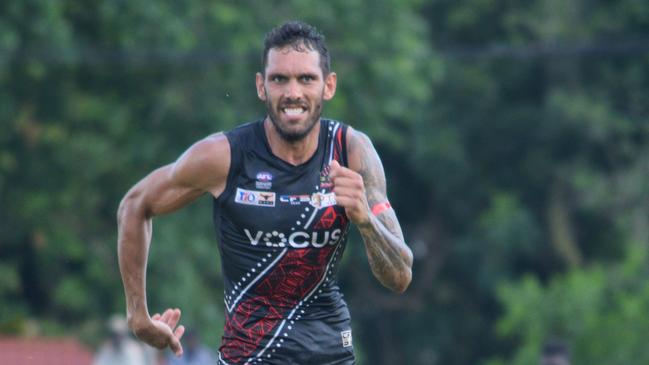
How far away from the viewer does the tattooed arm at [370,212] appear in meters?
5.96

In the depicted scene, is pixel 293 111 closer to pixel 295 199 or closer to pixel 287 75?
pixel 287 75

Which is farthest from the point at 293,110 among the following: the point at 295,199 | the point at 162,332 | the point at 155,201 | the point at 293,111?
the point at 162,332

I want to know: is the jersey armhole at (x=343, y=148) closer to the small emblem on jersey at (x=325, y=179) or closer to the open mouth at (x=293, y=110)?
the small emblem on jersey at (x=325, y=179)

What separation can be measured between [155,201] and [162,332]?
600 mm

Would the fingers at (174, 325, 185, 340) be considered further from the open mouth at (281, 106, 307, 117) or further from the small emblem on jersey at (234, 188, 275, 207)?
the open mouth at (281, 106, 307, 117)

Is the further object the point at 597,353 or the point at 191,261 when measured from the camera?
the point at 191,261

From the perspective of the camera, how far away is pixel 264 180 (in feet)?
21.7

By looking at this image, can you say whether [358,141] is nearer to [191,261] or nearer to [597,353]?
[597,353]

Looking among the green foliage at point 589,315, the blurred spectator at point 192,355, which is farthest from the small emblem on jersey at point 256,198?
the green foliage at point 589,315

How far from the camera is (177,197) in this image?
6762 mm

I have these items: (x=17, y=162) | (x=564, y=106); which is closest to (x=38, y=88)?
(x=17, y=162)

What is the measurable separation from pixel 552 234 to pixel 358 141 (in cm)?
2620

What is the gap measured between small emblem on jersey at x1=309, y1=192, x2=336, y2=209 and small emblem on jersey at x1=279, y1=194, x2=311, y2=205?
23mm

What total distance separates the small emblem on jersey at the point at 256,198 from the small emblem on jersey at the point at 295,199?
5 cm
